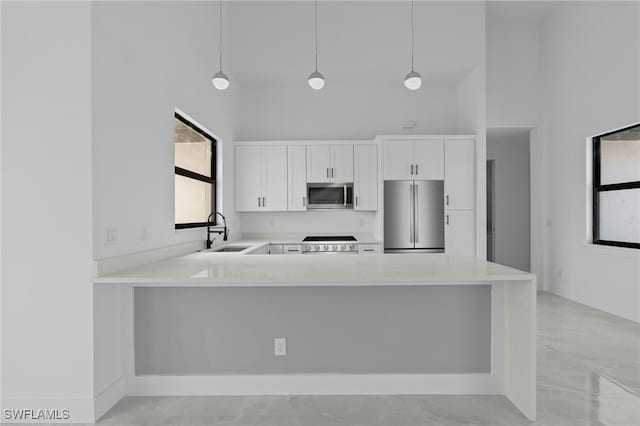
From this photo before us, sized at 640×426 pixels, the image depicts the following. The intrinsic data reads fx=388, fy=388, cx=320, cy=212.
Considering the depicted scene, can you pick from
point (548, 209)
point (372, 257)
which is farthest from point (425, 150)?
point (372, 257)

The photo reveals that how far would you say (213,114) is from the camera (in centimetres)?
432

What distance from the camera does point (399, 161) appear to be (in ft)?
16.6

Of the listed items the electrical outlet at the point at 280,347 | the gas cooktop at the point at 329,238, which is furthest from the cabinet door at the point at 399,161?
the electrical outlet at the point at 280,347

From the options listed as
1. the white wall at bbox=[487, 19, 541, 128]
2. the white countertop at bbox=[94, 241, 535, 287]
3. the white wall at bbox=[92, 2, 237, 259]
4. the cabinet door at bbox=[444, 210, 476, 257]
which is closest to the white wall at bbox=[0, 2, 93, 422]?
the white wall at bbox=[92, 2, 237, 259]

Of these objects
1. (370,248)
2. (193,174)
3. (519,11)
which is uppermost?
(519,11)

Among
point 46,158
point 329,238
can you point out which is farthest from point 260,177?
point 46,158

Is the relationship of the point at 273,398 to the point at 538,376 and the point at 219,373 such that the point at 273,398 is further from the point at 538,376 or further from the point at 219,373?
the point at 538,376

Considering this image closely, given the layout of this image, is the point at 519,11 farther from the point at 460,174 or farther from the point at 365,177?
the point at 365,177

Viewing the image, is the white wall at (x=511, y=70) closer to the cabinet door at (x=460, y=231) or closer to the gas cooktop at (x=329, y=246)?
the cabinet door at (x=460, y=231)

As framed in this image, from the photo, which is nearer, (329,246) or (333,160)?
(329,246)

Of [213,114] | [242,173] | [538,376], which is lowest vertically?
[538,376]

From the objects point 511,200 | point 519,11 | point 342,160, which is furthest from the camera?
point 511,200

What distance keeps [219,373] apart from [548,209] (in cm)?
526

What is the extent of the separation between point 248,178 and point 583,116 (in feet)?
14.4
